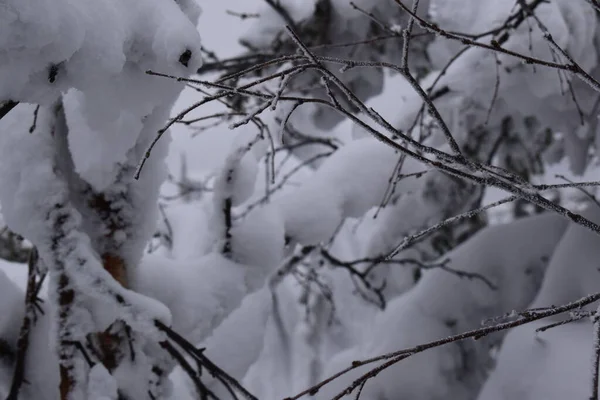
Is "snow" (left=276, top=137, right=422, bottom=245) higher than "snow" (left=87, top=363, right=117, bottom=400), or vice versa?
"snow" (left=276, top=137, right=422, bottom=245)

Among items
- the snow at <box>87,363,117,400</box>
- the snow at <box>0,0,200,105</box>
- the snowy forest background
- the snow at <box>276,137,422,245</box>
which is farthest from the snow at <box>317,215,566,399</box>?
the snow at <box>0,0,200,105</box>

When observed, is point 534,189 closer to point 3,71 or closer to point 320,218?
point 3,71

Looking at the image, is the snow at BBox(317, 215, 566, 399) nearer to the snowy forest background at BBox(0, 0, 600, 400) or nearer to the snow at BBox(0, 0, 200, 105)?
the snowy forest background at BBox(0, 0, 600, 400)

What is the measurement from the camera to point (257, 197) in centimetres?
319

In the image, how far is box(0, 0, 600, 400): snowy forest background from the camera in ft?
3.22

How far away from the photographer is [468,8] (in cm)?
269

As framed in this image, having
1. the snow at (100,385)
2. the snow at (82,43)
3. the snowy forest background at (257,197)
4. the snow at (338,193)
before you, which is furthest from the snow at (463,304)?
the snow at (82,43)

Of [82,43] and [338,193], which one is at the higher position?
[338,193]

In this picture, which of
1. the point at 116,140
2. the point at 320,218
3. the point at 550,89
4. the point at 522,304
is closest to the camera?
the point at 116,140

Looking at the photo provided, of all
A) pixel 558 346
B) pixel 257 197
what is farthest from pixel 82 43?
pixel 558 346

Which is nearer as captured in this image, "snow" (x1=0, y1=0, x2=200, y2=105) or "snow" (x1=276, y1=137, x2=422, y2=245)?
"snow" (x1=0, y1=0, x2=200, y2=105)

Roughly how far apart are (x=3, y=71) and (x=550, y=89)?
8.25 ft

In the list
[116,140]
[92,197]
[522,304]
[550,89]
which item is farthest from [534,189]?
[522,304]

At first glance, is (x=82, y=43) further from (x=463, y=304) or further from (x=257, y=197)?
(x=463, y=304)
